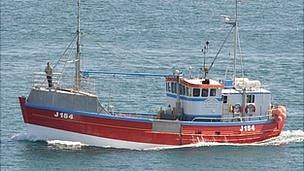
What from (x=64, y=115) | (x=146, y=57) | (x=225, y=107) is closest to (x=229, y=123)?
(x=225, y=107)

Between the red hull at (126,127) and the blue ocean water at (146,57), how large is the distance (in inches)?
18.7

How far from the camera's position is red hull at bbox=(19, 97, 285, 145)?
2478 inches

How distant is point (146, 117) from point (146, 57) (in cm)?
1818

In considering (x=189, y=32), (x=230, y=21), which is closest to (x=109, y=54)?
(x=189, y=32)

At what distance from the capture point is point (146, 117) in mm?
64000

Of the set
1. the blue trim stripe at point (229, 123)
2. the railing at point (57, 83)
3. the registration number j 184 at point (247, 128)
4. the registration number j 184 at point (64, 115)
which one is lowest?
the registration number j 184 at point (247, 128)

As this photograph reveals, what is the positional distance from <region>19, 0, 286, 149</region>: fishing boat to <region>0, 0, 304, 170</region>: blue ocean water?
19.3 inches

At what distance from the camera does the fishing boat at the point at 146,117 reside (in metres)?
63.0

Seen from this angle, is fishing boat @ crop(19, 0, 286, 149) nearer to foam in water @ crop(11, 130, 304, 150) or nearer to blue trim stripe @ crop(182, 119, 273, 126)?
blue trim stripe @ crop(182, 119, 273, 126)

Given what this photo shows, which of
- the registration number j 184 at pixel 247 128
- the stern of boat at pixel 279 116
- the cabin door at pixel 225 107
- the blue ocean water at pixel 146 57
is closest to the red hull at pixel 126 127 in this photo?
the registration number j 184 at pixel 247 128

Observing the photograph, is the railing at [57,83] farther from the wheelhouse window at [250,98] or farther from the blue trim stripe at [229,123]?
the wheelhouse window at [250,98]

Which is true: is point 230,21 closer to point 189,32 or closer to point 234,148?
point 234,148

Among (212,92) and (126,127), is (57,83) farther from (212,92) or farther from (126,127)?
(212,92)

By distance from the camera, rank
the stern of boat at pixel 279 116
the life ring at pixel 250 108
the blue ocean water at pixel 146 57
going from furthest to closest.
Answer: the stern of boat at pixel 279 116
the life ring at pixel 250 108
the blue ocean water at pixel 146 57
